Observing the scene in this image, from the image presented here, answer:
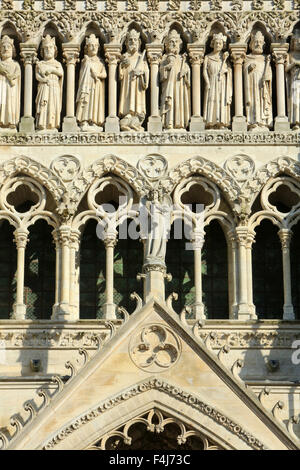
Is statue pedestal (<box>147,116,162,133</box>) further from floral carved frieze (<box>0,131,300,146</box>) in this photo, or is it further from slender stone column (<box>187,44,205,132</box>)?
slender stone column (<box>187,44,205,132</box>)

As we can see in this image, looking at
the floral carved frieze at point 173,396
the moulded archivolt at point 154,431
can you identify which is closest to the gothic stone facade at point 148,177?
the floral carved frieze at point 173,396

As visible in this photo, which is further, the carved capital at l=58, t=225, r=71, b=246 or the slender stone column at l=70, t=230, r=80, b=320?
the carved capital at l=58, t=225, r=71, b=246

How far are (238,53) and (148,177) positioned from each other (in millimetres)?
2472

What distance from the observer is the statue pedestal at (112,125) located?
27.1 meters

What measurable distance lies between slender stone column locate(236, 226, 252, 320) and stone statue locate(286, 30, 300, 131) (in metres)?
1.86

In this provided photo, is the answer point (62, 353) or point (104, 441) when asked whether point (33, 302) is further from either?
point (104, 441)

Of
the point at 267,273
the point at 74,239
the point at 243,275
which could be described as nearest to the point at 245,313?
the point at 243,275

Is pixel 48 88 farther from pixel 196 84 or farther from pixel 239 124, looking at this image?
pixel 239 124

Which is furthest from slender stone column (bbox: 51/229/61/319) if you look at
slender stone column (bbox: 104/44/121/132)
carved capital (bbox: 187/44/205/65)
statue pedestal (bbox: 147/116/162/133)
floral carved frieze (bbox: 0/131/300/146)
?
carved capital (bbox: 187/44/205/65)

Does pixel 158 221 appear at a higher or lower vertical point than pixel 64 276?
higher

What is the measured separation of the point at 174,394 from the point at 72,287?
9.59ft

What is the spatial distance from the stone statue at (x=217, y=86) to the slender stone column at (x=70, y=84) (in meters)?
1.98

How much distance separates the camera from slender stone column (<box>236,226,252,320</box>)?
26.1 m

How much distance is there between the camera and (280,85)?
27.4m
